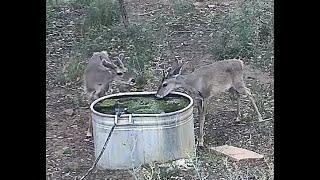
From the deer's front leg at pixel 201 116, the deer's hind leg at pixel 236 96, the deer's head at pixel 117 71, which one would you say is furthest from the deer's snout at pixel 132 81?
the deer's hind leg at pixel 236 96

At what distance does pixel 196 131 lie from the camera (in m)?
3.86

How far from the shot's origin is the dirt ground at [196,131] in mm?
3256

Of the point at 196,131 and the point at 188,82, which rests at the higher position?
the point at 188,82

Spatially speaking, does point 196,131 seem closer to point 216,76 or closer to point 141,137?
point 216,76

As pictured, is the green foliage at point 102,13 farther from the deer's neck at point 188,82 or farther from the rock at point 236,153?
the rock at point 236,153

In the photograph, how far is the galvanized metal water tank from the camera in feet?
10.5

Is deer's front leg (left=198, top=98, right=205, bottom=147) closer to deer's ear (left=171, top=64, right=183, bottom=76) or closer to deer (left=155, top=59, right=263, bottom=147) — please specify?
deer (left=155, top=59, right=263, bottom=147)

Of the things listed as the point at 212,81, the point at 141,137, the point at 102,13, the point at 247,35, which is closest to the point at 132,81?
the point at 212,81

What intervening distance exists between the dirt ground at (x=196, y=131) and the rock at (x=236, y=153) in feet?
0.13

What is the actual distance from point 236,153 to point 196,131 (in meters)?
A: 0.44

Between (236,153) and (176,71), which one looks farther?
(176,71)

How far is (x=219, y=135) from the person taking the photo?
379 cm

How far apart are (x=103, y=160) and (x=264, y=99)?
1328mm
